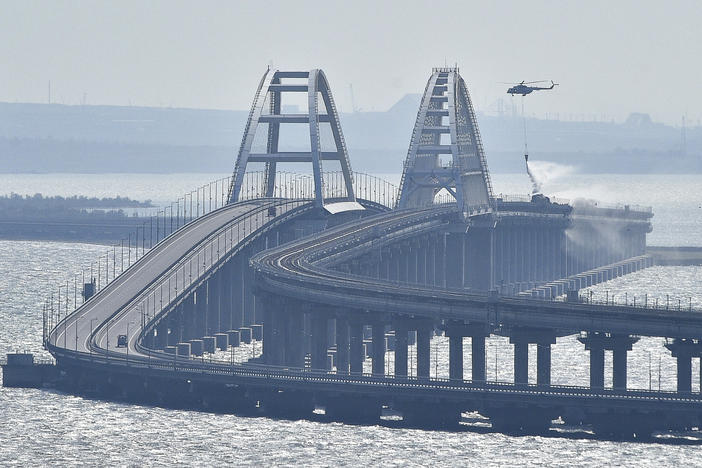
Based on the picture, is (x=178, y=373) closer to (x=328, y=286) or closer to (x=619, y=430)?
(x=328, y=286)

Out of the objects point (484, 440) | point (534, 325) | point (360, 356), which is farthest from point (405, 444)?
point (360, 356)

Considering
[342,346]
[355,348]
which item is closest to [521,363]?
[355,348]

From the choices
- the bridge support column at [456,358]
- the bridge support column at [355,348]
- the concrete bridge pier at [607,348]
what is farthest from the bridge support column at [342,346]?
the concrete bridge pier at [607,348]

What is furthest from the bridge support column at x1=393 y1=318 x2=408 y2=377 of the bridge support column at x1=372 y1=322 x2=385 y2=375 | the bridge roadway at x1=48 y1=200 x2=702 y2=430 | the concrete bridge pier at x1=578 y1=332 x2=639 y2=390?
the concrete bridge pier at x1=578 y1=332 x2=639 y2=390

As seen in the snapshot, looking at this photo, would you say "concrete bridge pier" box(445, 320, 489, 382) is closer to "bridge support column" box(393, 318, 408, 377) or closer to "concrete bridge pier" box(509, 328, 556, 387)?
"concrete bridge pier" box(509, 328, 556, 387)

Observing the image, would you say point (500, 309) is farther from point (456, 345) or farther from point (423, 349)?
point (423, 349)
